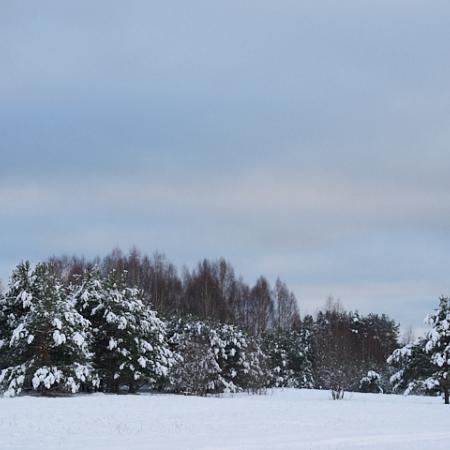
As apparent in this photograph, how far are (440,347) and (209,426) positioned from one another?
18289mm

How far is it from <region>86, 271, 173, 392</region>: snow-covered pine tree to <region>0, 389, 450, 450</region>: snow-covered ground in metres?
7.30

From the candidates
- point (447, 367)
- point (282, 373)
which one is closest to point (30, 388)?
point (447, 367)

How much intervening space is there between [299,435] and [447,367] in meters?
18.0

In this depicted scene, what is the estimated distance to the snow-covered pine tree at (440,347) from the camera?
3191 cm

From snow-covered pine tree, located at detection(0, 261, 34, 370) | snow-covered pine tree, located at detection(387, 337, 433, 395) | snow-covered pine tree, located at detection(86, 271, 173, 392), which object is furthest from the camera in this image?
snow-covered pine tree, located at detection(387, 337, 433, 395)

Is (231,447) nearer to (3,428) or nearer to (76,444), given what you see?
(76,444)

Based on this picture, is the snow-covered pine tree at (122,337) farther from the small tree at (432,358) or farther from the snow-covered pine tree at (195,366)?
the small tree at (432,358)

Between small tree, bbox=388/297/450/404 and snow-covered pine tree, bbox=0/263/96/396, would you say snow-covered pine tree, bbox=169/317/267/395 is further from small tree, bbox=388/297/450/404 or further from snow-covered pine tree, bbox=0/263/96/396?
small tree, bbox=388/297/450/404

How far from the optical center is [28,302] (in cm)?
3056

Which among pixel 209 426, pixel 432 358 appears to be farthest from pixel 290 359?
pixel 209 426

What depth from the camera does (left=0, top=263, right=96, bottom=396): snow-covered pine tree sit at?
29156 mm

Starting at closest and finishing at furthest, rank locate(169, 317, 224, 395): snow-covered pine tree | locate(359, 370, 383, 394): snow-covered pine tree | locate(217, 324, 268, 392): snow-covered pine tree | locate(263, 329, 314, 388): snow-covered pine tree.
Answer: locate(169, 317, 224, 395): snow-covered pine tree
locate(217, 324, 268, 392): snow-covered pine tree
locate(359, 370, 383, 394): snow-covered pine tree
locate(263, 329, 314, 388): snow-covered pine tree

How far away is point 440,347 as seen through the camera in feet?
107

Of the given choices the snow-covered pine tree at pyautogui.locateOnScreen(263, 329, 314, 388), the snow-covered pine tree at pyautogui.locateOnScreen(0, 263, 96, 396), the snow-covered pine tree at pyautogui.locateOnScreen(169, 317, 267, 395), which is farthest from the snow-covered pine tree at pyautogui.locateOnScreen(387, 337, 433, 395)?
the snow-covered pine tree at pyautogui.locateOnScreen(263, 329, 314, 388)
